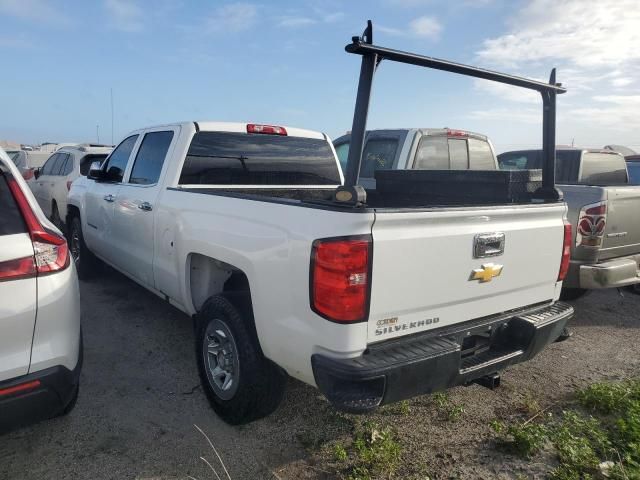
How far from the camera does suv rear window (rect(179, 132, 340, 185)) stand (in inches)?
163

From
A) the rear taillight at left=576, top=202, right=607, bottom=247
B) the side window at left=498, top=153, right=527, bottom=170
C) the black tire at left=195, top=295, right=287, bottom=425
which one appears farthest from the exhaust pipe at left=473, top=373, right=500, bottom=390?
the side window at left=498, top=153, right=527, bottom=170

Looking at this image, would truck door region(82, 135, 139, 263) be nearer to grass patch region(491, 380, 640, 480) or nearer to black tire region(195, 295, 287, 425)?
black tire region(195, 295, 287, 425)

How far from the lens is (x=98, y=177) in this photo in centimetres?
517

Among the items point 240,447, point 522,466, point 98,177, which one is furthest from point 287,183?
point 522,466

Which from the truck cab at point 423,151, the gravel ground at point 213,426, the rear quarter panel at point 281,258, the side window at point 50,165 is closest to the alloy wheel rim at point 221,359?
the gravel ground at point 213,426

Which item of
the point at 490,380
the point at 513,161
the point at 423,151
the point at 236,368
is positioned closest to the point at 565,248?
the point at 490,380

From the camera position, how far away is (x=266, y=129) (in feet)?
14.9

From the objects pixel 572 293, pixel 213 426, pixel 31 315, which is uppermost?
pixel 31 315

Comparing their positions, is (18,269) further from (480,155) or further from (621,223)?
(480,155)

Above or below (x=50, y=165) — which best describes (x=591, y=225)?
below

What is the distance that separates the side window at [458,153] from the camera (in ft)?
22.8

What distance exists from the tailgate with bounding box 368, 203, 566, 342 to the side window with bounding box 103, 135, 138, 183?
3533 millimetres

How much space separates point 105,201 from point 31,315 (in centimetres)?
315

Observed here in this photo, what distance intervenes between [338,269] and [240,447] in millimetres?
1376
